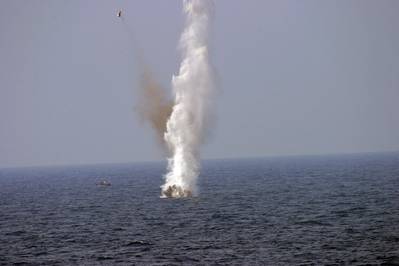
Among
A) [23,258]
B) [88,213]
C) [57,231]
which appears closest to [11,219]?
[88,213]

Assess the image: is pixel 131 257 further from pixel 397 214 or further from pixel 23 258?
pixel 397 214

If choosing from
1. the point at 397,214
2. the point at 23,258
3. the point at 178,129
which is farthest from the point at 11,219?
the point at 397,214

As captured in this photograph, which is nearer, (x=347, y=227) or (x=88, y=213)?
(x=347, y=227)

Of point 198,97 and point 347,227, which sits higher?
point 198,97

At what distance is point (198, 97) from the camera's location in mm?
105250

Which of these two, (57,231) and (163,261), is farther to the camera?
(57,231)

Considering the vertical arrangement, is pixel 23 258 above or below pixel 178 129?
below

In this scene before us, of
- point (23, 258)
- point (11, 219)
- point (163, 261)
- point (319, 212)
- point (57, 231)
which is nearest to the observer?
point (163, 261)

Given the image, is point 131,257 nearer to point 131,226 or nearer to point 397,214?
point 131,226

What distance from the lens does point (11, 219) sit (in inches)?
4013

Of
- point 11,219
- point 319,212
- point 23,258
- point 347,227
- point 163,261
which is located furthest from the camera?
point 11,219

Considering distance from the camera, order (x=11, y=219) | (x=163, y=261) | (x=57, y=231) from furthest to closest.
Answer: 1. (x=11, y=219)
2. (x=57, y=231)
3. (x=163, y=261)

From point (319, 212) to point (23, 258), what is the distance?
42.3m

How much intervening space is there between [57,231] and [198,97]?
3197cm
